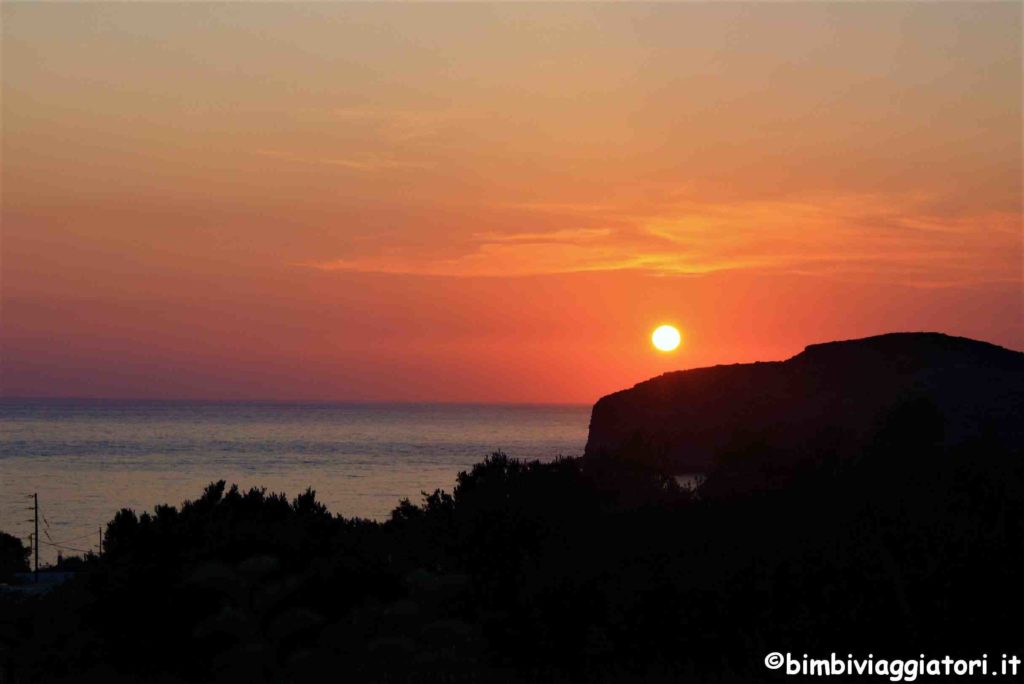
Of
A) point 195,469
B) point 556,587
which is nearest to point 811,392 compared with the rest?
point 195,469

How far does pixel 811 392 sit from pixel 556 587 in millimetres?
105971

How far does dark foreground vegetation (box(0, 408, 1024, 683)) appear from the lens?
13.0m

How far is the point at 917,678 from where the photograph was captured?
1248cm

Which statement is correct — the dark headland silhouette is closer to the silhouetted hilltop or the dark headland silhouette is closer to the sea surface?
the sea surface

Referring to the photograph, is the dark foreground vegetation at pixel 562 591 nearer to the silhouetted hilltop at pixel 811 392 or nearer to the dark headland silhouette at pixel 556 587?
the dark headland silhouette at pixel 556 587

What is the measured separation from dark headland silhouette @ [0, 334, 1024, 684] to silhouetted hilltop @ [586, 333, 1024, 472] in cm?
7823

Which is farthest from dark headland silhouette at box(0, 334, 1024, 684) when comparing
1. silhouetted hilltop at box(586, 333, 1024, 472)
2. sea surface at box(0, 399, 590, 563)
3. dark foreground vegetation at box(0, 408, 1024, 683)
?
silhouetted hilltop at box(586, 333, 1024, 472)

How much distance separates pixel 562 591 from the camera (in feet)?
48.6

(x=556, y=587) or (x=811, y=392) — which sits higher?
(x=811, y=392)

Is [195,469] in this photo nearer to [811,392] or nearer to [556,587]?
[811,392]

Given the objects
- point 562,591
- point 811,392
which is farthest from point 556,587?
point 811,392

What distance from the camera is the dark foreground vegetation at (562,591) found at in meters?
13.0

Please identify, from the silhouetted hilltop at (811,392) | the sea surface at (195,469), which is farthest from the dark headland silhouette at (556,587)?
the silhouetted hilltop at (811,392)

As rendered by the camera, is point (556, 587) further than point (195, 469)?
No
